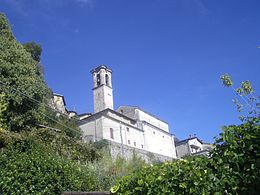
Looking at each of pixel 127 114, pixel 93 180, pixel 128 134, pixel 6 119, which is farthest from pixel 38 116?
pixel 127 114

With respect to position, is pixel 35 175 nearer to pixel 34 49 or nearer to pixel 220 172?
pixel 220 172

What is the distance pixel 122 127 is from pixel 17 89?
A: 28.1m

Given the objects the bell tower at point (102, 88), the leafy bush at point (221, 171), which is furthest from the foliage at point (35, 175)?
the bell tower at point (102, 88)

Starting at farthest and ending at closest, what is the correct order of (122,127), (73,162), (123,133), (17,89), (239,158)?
(122,127) < (123,133) < (17,89) < (73,162) < (239,158)

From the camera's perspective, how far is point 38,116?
1872cm

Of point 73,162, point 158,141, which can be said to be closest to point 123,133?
point 158,141

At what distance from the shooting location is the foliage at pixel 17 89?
Answer: 17.4m

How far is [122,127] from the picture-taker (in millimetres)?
44812

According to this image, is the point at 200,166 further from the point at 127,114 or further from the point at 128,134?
the point at 127,114

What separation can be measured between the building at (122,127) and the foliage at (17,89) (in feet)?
63.1

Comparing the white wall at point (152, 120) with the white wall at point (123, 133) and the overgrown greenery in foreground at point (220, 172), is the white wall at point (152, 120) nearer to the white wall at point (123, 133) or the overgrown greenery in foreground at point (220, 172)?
the white wall at point (123, 133)

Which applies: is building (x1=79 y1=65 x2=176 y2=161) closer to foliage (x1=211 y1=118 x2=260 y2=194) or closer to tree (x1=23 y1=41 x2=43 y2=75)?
tree (x1=23 y1=41 x2=43 y2=75)

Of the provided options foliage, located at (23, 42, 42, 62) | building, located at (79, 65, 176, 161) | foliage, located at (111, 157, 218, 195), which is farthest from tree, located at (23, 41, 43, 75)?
foliage, located at (111, 157, 218, 195)

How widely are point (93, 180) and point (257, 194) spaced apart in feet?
24.8
